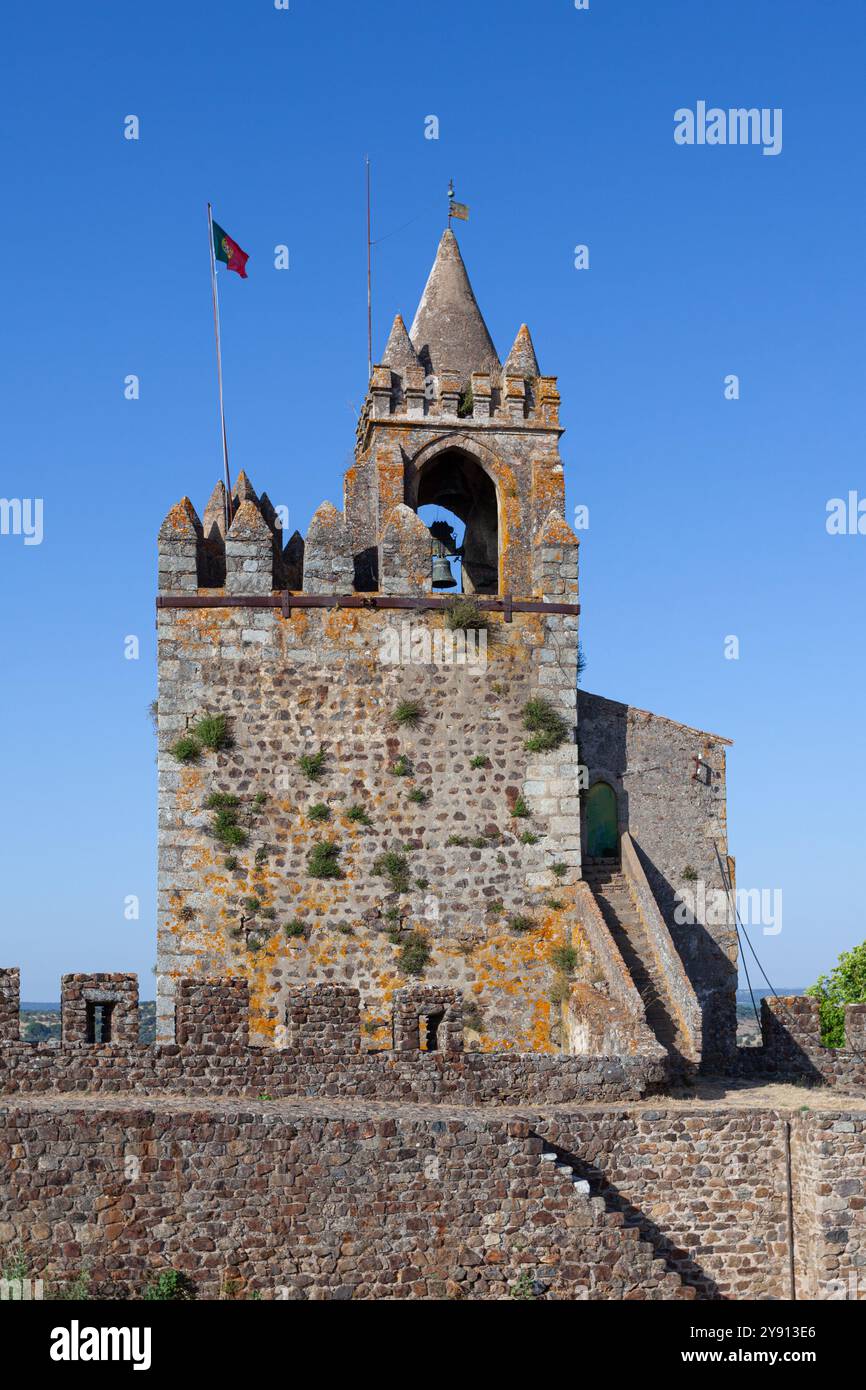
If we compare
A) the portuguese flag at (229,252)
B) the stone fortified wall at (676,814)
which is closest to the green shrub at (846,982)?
the stone fortified wall at (676,814)

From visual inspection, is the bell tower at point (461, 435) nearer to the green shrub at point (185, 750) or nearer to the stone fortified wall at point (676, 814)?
the stone fortified wall at point (676, 814)

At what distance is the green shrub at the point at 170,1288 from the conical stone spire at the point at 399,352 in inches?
562

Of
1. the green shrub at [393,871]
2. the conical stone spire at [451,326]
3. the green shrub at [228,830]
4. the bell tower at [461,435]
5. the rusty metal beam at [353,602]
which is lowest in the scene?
the green shrub at [393,871]

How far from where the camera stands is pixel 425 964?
23.3 meters

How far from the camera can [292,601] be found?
949 inches

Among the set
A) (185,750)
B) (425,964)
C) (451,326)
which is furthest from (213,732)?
(451,326)

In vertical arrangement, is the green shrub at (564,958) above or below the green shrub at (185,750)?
below

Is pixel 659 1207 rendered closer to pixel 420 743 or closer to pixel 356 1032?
pixel 356 1032

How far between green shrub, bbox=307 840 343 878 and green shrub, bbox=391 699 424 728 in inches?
77.3

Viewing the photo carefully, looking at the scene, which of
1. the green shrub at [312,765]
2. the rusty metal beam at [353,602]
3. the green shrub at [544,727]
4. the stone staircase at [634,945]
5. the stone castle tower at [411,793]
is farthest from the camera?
the green shrub at [544,727]

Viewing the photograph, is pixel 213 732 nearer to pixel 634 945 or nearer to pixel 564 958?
pixel 564 958

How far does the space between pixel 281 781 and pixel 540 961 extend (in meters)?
4.29

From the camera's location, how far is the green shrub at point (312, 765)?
77.8 ft

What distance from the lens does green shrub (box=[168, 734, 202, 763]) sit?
23.5m
